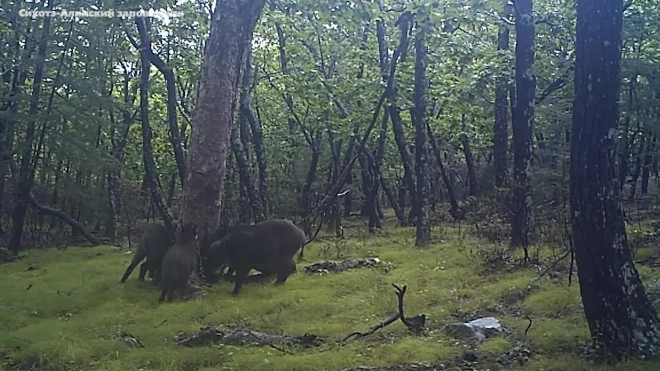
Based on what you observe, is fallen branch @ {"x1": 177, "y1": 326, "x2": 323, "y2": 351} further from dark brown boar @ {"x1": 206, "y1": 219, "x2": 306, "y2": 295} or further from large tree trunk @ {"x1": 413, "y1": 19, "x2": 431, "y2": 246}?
large tree trunk @ {"x1": 413, "y1": 19, "x2": 431, "y2": 246}

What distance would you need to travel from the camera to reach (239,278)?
1002 centimetres

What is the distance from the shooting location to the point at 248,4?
1005cm

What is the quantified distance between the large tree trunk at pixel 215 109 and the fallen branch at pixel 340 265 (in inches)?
79.5

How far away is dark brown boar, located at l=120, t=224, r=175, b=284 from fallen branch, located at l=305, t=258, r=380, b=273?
2172 millimetres

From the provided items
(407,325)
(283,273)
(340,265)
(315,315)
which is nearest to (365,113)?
(340,265)

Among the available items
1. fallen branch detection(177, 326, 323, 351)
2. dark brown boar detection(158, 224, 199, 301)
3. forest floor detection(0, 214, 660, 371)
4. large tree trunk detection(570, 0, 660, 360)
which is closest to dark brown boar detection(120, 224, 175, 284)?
forest floor detection(0, 214, 660, 371)

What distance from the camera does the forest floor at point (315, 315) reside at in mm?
6324

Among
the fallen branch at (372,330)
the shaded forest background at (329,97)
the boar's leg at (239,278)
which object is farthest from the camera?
the shaded forest background at (329,97)

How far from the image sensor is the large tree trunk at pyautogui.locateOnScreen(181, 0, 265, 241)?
390 inches


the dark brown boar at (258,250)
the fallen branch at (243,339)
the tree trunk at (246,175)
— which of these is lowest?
the fallen branch at (243,339)

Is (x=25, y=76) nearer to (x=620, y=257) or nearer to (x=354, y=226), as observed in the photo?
(x=354, y=226)

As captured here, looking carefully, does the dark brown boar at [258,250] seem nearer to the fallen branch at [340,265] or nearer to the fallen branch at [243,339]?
the fallen branch at [340,265]

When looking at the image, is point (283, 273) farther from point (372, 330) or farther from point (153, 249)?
point (372, 330)

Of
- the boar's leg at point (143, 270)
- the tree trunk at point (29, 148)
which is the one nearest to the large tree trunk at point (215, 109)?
the boar's leg at point (143, 270)
